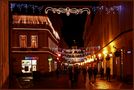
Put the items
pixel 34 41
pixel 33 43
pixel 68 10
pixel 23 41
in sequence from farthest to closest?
pixel 34 41 < pixel 33 43 < pixel 23 41 < pixel 68 10

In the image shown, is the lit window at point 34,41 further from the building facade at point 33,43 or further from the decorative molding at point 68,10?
the decorative molding at point 68,10

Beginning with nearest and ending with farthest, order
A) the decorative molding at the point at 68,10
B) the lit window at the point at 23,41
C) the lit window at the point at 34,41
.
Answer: the decorative molding at the point at 68,10, the lit window at the point at 23,41, the lit window at the point at 34,41

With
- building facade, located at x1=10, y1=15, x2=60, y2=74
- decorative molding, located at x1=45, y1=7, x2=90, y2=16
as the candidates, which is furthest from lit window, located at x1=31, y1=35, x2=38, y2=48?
decorative molding, located at x1=45, y1=7, x2=90, y2=16

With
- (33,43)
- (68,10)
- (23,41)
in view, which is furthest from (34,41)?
(68,10)

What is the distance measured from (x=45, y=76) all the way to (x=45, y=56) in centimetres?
214

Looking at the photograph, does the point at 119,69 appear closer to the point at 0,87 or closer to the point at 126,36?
the point at 126,36

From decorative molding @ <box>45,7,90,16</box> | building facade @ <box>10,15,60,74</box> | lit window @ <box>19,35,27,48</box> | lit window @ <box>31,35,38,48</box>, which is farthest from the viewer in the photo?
lit window @ <box>31,35,38,48</box>

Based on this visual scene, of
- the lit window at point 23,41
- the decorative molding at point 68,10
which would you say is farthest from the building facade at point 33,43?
the decorative molding at point 68,10

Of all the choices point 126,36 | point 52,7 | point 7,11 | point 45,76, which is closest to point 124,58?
point 126,36

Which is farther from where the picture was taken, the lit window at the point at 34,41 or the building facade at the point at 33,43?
the lit window at the point at 34,41

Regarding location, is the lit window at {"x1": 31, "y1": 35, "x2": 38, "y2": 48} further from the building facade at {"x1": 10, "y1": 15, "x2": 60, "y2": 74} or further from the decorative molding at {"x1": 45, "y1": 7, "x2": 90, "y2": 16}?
the decorative molding at {"x1": 45, "y1": 7, "x2": 90, "y2": 16}

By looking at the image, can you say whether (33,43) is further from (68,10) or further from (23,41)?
(68,10)

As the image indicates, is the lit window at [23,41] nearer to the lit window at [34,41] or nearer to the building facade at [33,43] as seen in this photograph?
the building facade at [33,43]

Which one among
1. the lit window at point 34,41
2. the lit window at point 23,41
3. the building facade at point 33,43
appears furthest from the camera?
the lit window at point 34,41
